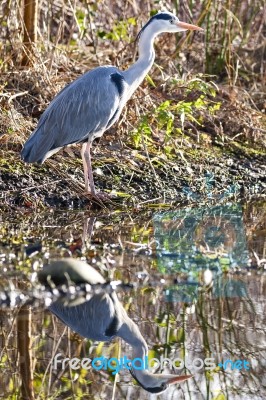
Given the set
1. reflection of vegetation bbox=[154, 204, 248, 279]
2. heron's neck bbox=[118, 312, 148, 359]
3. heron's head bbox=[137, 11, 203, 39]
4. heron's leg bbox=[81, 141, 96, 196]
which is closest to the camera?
heron's neck bbox=[118, 312, 148, 359]

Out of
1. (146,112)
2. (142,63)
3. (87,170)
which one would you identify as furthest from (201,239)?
(146,112)

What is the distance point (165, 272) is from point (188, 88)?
133 inches

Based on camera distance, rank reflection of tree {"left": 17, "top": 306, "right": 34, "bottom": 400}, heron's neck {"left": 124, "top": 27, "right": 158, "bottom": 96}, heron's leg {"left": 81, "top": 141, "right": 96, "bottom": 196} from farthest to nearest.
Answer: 1. heron's neck {"left": 124, "top": 27, "right": 158, "bottom": 96}
2. heron's leg {"left": 81, "top": 141, "right": 96, "bottom": 196}
3. reflection of tree {"left": 17, "top": 306, "right": 34, "bottom": 400}

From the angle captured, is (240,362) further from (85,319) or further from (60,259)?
(60,259)

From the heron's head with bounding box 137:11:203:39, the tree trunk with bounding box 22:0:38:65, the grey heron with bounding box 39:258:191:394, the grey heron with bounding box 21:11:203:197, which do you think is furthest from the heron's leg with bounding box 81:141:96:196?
the grey heron with bounding box 39:258:191:394

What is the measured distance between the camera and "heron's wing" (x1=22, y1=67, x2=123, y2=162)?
7777 mm

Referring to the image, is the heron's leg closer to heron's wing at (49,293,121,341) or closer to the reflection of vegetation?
the reflection of vegetation

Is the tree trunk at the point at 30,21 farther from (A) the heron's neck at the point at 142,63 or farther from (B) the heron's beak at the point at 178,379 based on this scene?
(B) the heron's beak at the point at 178,379

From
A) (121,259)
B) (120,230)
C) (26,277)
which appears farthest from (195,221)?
(26,277)

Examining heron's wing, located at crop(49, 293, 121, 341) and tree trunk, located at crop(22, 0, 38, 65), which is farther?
tree trunk, located at crop(22, 0, 38, 65)

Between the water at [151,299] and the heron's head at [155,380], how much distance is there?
3cm

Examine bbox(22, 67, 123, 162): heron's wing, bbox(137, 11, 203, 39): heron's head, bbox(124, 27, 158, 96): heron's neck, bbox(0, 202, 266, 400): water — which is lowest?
bbox(0, 202, 266, 400): water

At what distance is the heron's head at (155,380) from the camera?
4355 millimetres

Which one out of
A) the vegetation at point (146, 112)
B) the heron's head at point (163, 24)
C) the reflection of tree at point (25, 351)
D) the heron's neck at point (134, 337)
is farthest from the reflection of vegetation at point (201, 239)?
the heron's head at point (163, 24)
